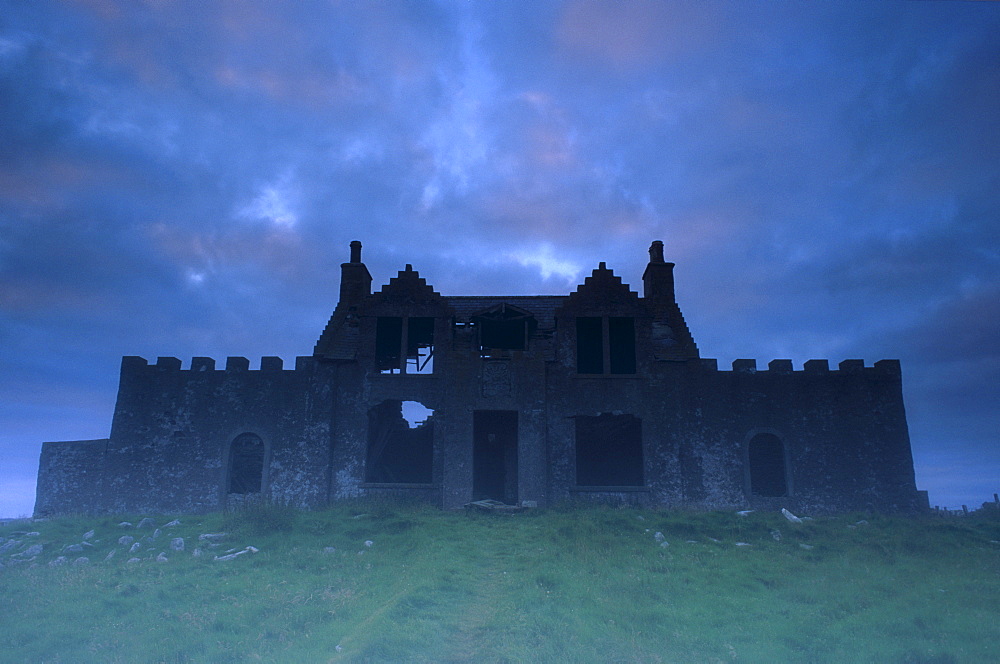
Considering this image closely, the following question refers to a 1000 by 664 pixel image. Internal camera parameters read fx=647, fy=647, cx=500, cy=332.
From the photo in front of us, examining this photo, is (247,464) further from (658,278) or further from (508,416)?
(658,278)

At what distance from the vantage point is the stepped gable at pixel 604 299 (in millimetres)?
26031

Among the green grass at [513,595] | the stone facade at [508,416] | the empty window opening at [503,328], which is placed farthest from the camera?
the empty window opening at [503,328]

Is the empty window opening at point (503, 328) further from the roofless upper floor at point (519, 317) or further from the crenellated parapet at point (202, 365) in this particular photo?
the crenellated parapet at point (202, 365)

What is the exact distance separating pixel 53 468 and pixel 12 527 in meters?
6.01

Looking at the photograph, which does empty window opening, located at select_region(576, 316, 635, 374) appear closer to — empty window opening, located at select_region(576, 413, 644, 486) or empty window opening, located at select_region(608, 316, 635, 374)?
empty window opening, located at select_region(608, 316, 635, 374)

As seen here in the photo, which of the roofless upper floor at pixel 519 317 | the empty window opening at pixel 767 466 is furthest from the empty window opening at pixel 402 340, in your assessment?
the empty window opening at pixel 767 466

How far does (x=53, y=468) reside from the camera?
84.2 feet

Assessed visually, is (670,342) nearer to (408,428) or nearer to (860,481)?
(860,481)

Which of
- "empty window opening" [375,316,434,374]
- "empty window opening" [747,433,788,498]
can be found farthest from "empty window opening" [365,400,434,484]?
"empty window opening" [747,433,788,498]

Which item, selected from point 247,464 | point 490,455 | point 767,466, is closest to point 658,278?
point 767,466

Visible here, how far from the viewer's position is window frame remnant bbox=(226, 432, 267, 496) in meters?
26.6

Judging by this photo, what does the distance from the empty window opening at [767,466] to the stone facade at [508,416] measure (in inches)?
4.2

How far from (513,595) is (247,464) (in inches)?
814

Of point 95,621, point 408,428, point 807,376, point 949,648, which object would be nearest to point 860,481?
point 807,376
